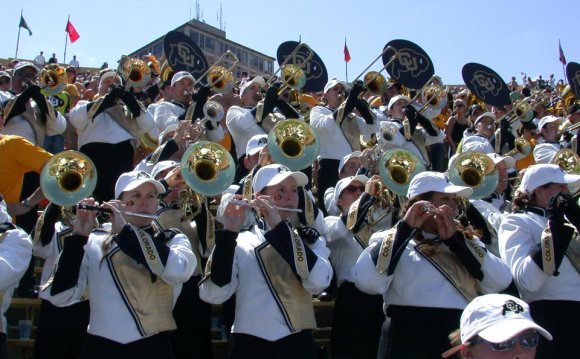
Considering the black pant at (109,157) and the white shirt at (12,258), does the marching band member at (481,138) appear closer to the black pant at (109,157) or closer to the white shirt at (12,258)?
the black pant at (109,157)

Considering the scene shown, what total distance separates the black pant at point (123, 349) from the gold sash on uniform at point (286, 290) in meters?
0.74

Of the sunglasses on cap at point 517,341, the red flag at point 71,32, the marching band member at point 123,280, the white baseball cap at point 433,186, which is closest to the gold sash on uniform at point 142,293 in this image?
the marching band member at point 123,280

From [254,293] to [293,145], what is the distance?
7.10 ft

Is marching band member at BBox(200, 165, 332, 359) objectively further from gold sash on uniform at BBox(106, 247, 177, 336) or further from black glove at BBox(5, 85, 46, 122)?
black glove at BBox(5, 85, 46, 122)

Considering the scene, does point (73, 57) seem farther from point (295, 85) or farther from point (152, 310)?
point (152, 310)

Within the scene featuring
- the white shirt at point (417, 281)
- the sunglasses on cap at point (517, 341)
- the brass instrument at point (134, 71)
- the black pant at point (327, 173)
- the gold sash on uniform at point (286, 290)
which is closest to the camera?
the sunglasses on cap at point (517, 341)

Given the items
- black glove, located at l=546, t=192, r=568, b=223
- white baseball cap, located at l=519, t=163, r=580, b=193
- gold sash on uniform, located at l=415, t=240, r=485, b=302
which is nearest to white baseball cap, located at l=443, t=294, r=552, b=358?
gold sash on uniform, located at l=415, t=240, r=485, b=302

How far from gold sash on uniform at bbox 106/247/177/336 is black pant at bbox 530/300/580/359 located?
2256 mm

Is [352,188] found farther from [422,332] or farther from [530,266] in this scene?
[422,332]

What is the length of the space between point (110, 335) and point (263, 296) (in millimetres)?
905

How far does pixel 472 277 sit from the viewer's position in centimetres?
446

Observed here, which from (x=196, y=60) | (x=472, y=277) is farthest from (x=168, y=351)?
(x=196, y=60)

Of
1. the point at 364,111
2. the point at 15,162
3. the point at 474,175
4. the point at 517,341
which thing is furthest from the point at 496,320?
the point at 364,111

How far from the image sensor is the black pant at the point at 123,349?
13.8ft
